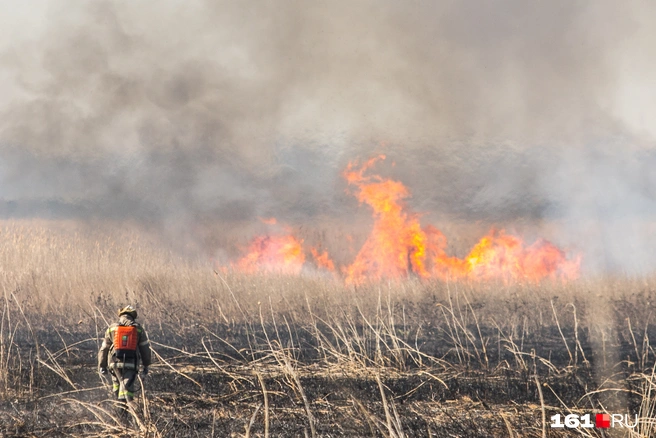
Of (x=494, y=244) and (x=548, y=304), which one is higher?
(x=494, y=244)

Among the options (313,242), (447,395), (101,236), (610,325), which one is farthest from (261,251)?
(447,395)

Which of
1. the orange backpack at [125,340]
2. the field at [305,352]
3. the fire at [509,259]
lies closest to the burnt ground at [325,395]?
the field at [305,352]

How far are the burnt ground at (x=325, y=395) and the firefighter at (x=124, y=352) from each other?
0.42 m

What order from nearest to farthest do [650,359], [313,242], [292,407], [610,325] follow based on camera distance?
[292,407] < [650,359] < [610,325] < [313,242]

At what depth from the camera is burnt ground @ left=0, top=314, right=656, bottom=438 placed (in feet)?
23.7

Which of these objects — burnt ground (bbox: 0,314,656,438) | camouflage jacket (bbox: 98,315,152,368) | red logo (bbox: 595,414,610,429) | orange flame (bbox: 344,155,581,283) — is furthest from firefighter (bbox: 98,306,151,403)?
orange flame (bbox: 344,155,581,283)

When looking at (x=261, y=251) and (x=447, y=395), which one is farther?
(x=261, y=251)

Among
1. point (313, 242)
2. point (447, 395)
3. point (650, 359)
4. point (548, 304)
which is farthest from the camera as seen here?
point (313, 242)

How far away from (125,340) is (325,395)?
351 centimetres

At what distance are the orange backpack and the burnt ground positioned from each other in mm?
562

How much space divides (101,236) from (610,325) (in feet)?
65.5

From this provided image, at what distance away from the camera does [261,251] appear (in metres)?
25.5

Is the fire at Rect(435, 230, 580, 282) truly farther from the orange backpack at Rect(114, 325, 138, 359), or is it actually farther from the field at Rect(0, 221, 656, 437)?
the orange backpack at Rect(114, 325, 138, 359)

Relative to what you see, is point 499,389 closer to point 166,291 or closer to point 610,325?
point 610,325
